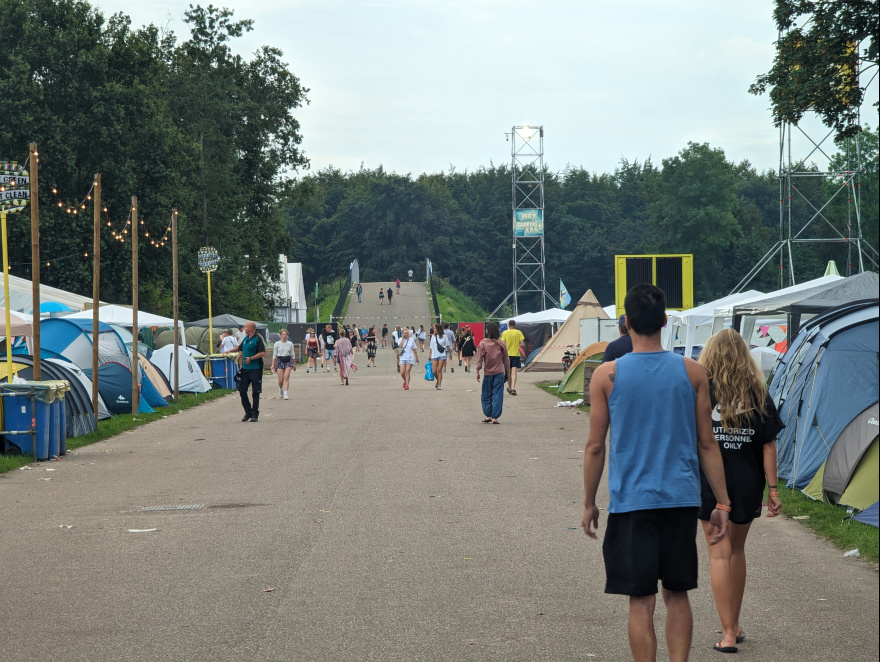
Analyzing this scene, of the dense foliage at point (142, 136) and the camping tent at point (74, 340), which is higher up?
the dense foliage at point (142, 136)

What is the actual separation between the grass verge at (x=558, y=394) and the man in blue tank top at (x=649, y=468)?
16085 millimetres

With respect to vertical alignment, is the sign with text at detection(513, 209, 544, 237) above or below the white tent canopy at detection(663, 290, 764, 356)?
above

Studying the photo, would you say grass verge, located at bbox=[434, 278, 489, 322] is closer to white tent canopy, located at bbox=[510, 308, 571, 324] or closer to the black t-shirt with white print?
white tent canopy, located at bbox=[510, 308, 571, 324]

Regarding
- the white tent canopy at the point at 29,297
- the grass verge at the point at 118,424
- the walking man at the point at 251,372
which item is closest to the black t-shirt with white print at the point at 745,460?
the grass verge at the point at 118,424

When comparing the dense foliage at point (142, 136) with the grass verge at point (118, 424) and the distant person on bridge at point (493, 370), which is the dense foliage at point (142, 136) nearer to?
the grass verge at point (118, 424)

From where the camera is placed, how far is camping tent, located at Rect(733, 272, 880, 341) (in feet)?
53.1

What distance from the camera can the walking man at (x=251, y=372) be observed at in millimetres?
18672

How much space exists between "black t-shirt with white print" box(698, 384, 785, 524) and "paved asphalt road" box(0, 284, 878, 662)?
683mm

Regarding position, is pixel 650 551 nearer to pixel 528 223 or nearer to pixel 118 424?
pixel 118 424

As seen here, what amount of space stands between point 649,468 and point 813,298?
1370 cm

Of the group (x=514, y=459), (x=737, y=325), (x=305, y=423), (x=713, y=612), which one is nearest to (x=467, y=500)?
(x=514, y=459)

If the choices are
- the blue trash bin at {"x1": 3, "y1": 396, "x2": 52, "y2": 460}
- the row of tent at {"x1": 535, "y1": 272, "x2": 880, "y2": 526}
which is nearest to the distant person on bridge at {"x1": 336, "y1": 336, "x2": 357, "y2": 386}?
the blue trash bin at {"x1": 3, "y1": 396, "x2": 52, "y2": 460}

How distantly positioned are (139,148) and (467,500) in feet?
123

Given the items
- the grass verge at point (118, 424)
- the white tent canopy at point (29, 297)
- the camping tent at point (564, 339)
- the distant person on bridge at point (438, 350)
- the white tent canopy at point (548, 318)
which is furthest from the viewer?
the white tent canopy at point (548, 318)
